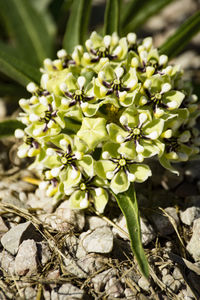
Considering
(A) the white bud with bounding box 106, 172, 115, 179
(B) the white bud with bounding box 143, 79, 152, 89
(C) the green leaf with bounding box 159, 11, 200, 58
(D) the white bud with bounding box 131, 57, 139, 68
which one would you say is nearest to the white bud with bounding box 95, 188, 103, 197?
(A) the white bud with bounding box 106, 172, 115, 179

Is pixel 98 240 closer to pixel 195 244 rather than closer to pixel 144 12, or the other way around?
pixel 195 244

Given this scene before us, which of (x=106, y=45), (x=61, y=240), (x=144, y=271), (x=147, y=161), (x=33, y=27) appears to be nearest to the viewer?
(x=144, y=271)

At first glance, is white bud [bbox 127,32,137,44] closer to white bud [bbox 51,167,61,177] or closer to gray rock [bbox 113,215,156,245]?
white bud [bbox 51,167,61,177]

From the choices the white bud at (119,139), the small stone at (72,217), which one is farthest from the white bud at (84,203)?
the white bud at (119,139)

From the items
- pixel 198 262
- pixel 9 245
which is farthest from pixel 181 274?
pixel 9 245

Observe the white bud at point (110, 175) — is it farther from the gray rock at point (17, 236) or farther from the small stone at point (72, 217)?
the gray rock at point (17, 236)

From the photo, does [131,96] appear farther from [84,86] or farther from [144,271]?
[144,271]
